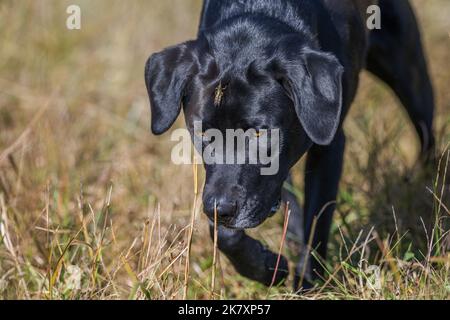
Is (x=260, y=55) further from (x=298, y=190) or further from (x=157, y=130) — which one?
(x=298, y=190)

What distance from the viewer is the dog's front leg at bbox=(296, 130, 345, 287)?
4273mm

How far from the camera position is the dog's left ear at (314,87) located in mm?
3596

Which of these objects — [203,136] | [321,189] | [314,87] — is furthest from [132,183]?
[314,87]

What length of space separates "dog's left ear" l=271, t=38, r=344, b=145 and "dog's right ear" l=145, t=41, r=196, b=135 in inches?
16.0

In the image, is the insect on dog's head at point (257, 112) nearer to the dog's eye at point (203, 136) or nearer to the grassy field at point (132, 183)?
the dog's eye at point (203, 136)

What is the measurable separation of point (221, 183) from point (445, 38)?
4593mm

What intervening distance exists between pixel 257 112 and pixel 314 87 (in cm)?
24

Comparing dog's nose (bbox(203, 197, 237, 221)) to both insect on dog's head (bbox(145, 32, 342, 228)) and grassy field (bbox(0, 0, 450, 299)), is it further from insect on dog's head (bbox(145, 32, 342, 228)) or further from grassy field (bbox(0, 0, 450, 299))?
grassy field (bbox(0, 0, 450, 299))

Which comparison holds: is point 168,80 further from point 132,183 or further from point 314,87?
point 132,183

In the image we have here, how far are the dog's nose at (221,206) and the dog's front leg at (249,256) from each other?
1.16 feet

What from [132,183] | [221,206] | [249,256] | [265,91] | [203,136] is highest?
[265,91]

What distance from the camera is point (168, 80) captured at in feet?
12.7
